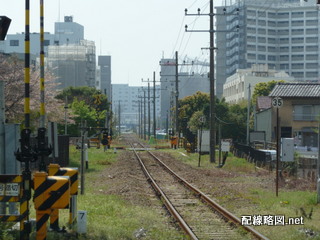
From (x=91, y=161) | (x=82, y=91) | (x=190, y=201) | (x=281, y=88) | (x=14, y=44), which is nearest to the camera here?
Result: (x=190, y=201)

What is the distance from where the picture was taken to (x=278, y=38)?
155m

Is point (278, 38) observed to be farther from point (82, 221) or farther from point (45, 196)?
point (45, 196)

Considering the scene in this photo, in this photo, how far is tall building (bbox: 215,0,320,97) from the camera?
5894 inches

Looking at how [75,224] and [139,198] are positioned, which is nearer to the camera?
[75,224]

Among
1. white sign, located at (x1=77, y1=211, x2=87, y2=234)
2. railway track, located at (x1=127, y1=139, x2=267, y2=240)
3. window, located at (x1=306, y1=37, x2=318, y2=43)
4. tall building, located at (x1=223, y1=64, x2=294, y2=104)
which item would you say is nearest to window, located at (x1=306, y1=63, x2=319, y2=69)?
window, located at (x1=306, y1=37, x2=318, y2=43)

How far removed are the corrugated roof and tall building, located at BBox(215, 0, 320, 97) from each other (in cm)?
9126

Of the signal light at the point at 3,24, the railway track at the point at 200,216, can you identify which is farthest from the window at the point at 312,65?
the signal light at the point at 3,24

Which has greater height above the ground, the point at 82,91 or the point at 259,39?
the point at 259,39

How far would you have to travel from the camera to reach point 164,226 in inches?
512

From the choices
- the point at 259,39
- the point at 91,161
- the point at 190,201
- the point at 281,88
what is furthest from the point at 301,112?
the point at 259,39

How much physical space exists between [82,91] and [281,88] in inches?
1433

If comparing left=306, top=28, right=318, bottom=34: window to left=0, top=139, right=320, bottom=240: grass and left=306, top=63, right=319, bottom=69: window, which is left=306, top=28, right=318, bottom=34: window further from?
left=0, top=139, right=320, bottom=240: grass

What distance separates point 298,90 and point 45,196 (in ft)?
169

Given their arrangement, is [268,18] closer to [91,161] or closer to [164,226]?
[91,161]
